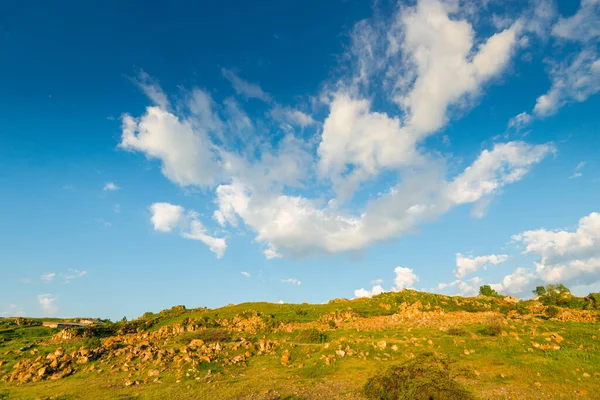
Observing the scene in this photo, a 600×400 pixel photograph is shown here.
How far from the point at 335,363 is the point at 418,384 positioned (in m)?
7.96

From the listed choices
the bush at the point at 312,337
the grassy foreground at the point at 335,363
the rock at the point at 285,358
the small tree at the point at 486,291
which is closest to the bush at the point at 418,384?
the grassy foreground at the point at 335,363

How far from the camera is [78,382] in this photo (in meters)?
22.6

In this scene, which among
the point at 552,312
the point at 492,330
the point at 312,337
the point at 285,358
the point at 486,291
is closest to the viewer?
the point at 285,358

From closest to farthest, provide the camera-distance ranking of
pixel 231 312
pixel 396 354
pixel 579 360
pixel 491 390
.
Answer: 1. pixel 491 390
2. pixel 579 360
3. pixel 396 354
4. pixel 231 312

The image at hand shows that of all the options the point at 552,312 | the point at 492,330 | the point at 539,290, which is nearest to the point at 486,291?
the point at 539,290

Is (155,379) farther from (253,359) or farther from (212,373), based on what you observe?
(253,359)

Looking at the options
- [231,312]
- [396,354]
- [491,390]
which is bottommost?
[491,390]

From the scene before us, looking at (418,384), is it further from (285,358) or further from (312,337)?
(312,337)

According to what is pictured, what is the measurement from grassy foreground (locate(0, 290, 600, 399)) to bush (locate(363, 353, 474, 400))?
0.07 m

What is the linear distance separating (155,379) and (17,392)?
8.89 metres

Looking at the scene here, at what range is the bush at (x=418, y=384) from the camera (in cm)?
1602

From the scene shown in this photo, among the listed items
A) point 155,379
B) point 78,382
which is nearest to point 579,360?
point 155,379

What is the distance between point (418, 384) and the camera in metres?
16.7

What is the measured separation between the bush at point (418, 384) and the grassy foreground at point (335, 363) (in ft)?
0.22
